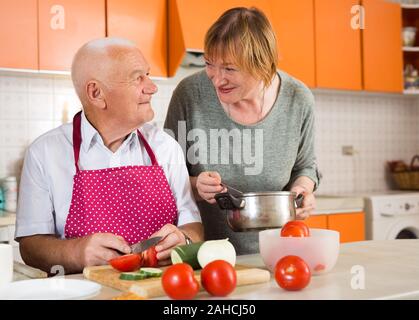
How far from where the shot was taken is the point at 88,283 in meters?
1.01

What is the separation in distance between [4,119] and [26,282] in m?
1.83

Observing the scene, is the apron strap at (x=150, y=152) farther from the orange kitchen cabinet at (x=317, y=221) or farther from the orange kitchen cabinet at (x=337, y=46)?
the orange kitchen cabinet at (x=337, y=46)

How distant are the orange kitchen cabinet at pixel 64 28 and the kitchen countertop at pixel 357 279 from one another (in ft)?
5.09

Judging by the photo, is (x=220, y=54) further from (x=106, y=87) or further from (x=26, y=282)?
(x=26, y=282)

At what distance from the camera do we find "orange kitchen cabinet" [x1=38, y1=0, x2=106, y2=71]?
2.54 m

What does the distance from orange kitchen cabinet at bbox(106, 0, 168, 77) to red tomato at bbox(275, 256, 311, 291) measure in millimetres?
1908

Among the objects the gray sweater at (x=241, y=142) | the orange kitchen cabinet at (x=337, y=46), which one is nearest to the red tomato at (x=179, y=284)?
the gray sweater at (x=241, y=142)

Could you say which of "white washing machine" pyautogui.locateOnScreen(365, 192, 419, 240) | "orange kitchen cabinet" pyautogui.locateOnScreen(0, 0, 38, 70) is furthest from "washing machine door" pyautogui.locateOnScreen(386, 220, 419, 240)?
"orange kitchen cabinet" pyautogui.locateOnScreen(0, 0, 38, 70)

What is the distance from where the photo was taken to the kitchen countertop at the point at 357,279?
0.97 meters

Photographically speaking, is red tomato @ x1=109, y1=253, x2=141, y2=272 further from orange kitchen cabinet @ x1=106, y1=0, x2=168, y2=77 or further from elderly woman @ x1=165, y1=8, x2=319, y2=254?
orange kitchen cabinet @ x1=106, y1=0, x2=168, y2=77

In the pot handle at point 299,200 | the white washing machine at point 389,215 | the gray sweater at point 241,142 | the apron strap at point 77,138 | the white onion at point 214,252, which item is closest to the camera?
the white onion at point 214,252

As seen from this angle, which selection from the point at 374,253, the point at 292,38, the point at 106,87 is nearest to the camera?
the point at 374,253
